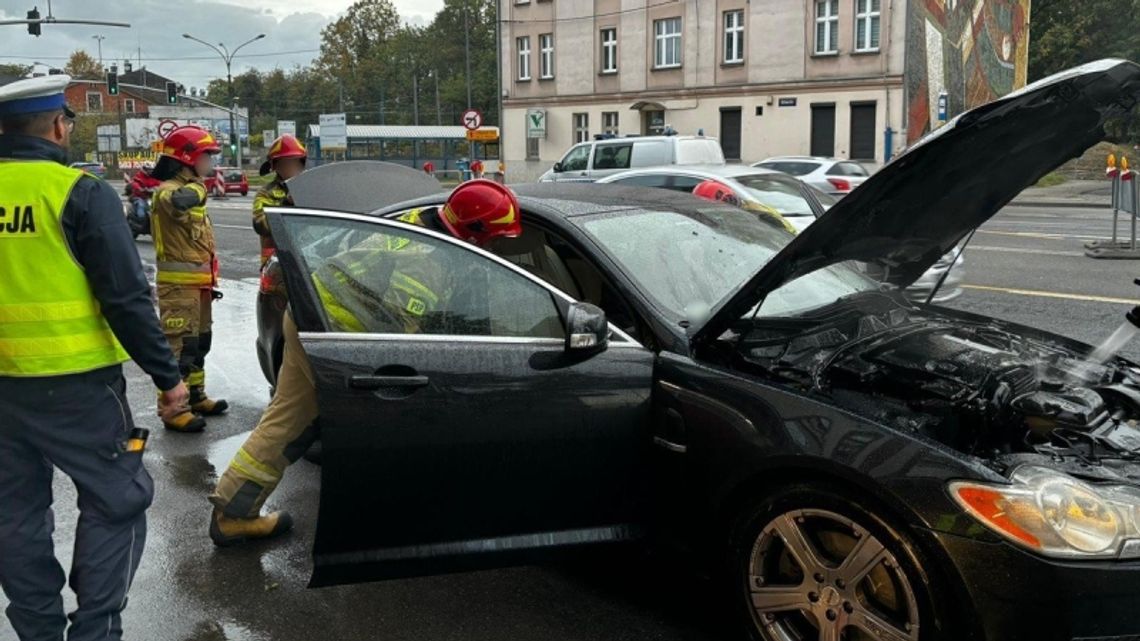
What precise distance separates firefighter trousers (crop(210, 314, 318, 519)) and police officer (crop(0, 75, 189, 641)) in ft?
2.76

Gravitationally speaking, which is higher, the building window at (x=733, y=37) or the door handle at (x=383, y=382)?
the building window at (x=733, y=37)

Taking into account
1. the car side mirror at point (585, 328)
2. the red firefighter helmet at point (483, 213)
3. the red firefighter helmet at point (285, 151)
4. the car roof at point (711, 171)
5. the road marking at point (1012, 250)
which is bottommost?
the road marking at point (1012, 250)

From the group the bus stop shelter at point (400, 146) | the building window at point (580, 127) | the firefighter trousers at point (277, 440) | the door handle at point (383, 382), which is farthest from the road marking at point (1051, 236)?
the bus stop shelter at point (400, 146)

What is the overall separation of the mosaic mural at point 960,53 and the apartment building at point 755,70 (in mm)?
79

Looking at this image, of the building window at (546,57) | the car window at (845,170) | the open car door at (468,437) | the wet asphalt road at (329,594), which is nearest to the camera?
the open car door at (468,437)

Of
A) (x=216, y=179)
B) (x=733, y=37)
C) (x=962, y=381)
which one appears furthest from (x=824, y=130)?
(x=962, y=381)

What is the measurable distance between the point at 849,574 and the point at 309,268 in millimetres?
A: 2005

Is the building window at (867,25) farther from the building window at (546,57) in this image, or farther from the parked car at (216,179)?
the parked car at (216,179)

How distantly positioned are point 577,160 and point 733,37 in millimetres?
20964

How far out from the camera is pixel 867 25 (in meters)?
34.1

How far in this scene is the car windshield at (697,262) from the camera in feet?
11.5

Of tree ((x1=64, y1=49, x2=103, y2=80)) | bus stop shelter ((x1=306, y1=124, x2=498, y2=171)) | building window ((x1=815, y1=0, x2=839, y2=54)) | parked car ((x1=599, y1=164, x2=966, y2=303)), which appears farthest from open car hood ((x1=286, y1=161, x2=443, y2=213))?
tree ((x1=64, y1=49, x2=103, y2=80))

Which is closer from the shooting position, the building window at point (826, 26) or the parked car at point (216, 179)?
the parked car at point (216, 179)

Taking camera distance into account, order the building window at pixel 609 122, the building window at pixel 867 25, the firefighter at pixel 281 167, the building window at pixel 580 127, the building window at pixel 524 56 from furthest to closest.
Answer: the building window at pixel 524 56
the building window at pixel 580 127
the building window at pixel 609 122
the building window at pixel 867 25
the firefighter at pixel 281 167
